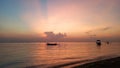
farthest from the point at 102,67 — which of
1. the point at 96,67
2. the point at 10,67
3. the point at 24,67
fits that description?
the point at 10,67

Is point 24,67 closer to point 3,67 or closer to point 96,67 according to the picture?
point 3,67

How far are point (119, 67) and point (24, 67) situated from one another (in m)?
19.7

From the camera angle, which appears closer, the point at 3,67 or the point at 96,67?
the point at 96,67

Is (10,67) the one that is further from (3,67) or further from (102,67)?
(102,67)

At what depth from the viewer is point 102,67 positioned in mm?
27344

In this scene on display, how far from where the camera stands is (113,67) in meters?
26.8

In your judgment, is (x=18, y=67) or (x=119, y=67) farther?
(x=18, y=67)

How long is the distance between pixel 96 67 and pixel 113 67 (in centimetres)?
257

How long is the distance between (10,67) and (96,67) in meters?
19.6

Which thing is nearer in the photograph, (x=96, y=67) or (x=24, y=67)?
(x=96, y=67)

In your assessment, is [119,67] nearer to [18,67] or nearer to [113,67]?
[113,67]

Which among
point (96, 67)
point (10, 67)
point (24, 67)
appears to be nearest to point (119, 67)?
point (96, 67)

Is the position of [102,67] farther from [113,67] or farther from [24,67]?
[24,67]

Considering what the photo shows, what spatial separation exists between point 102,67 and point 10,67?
2037 centimetres
